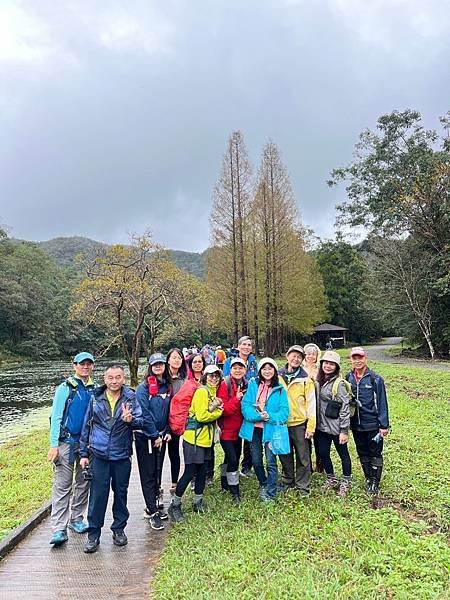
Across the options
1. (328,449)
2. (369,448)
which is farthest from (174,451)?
(369,448)

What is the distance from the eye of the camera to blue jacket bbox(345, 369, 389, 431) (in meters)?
5.11

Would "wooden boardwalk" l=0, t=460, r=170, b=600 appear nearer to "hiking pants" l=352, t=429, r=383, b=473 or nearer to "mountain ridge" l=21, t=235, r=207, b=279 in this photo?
"hiking pants" l=352, t=429, r=383, b=473

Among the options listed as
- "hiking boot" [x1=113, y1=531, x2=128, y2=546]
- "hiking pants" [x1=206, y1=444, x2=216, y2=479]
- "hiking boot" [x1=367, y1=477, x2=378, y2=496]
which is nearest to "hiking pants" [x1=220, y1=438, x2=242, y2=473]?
"hiking pants" [x1=206, y1=444, x2=216, y2=479]

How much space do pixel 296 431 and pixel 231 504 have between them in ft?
3.50

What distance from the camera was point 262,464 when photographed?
5.15 m

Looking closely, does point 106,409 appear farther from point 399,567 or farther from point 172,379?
point 399,567

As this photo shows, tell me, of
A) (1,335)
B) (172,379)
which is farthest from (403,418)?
(1,335)

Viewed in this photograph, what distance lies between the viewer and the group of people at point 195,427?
14.6 ft

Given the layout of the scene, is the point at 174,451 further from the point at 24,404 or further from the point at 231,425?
the point at 24,404

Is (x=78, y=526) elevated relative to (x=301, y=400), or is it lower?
lower

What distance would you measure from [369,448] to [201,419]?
198 centimetres

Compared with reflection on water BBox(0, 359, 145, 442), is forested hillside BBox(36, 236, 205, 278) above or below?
above

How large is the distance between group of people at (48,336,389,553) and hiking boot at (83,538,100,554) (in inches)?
0.5

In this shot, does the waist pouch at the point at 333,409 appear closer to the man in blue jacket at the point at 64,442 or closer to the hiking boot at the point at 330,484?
the hiking boot at the point at 330,484
